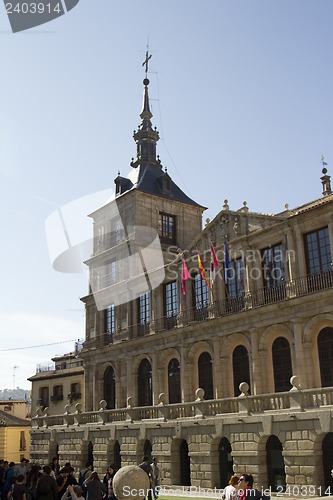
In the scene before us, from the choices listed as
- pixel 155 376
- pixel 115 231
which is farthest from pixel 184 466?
pixel 115 231

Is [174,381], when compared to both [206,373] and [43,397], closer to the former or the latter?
[206,373]

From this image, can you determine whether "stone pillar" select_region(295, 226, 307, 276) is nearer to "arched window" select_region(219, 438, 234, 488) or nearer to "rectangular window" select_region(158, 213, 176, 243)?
"arched window" select_region(219, 438, 234, 488)

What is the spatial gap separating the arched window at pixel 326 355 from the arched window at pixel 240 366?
14.3 ft

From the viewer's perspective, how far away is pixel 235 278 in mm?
30344

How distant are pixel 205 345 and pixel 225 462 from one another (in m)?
6.23

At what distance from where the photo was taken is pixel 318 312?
25125 mm

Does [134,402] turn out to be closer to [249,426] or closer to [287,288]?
[249,426]

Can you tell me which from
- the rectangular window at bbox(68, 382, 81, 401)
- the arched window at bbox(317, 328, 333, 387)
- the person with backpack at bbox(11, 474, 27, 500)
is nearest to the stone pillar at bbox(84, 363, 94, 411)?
the rectangular window at bbox(68, 382, 81, 401)

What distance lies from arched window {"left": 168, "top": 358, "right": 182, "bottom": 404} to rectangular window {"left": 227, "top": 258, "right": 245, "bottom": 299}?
5801 mm

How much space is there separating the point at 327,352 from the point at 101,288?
1959cm

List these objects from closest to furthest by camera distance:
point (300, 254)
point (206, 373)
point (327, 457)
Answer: point (327, 457) < point (300, 254) < point (206, 373)

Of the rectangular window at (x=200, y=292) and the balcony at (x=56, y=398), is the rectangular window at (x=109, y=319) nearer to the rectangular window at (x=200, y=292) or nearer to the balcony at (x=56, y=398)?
the rectangular window at (x=200, y=292)

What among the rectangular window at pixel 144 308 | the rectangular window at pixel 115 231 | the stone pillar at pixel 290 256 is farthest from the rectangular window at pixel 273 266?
the rectangular window at pixel 115 231

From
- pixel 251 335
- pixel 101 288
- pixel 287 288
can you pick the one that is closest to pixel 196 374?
pixel 251 335
